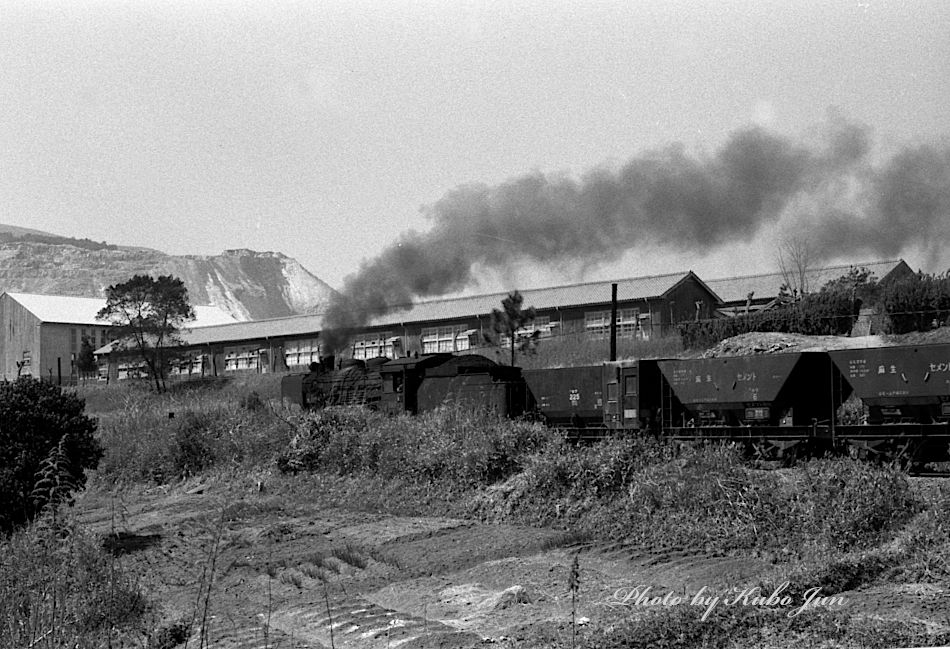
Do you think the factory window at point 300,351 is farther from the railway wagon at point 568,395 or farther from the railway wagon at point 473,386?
the railway wagon at point 568,395

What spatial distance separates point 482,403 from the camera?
85.9 feet

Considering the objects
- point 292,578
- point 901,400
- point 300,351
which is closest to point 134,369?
point 300,351

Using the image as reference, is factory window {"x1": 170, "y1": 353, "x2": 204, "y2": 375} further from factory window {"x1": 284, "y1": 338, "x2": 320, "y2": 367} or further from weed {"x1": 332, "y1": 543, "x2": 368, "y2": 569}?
weed {"x1": 332, "y1": 543, "x2": 368, "y2": 569}

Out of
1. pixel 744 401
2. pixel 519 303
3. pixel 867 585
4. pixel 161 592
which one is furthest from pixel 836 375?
pixel 519 303

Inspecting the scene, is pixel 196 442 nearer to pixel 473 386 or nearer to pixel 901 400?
pixel 473 386

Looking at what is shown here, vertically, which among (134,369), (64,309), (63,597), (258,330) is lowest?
(63,597)

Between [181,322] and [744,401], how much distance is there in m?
50.3

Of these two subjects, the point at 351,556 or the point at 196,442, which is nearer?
the point at 351,556

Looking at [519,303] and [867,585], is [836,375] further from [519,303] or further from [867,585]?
[519,303]

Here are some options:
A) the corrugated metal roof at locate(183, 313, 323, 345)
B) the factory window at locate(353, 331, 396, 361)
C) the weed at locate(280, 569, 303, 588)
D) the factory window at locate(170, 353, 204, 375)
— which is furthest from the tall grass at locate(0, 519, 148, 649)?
the factory window at locate(170, 353, 204, 375)

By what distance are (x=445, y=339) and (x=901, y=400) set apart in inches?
1481

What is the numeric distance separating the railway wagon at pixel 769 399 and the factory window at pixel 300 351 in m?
42.4

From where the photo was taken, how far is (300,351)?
6194 centimetres

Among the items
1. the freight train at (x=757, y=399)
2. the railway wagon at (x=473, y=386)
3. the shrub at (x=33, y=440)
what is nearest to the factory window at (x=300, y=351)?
the railway wagon at (x=473, y=386)
